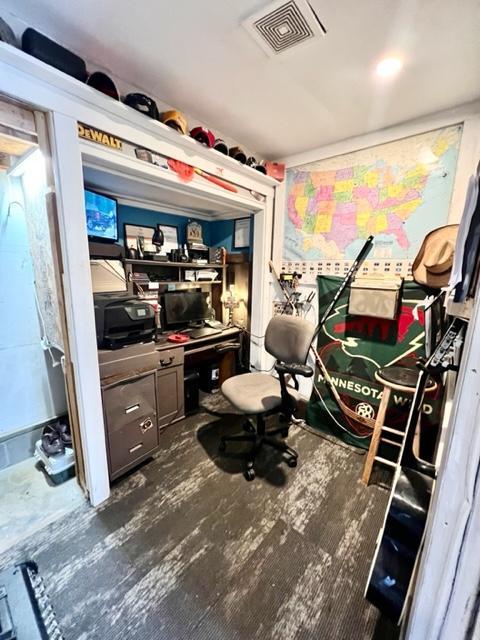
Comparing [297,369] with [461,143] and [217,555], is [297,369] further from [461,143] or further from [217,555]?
[461,143]

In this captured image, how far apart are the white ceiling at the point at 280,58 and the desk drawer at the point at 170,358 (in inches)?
72.3

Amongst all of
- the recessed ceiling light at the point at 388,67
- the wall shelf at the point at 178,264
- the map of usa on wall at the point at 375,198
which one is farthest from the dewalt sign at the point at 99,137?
the map of usa on wall at the point at 375,198

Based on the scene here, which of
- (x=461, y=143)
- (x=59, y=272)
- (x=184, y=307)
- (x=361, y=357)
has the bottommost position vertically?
(x=361, y=357)

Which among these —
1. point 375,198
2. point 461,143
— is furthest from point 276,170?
point 461,143

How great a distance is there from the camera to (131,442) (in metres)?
1.79

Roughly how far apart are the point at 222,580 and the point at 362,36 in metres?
2.67

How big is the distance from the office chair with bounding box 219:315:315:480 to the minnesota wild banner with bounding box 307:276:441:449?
515 millimetres

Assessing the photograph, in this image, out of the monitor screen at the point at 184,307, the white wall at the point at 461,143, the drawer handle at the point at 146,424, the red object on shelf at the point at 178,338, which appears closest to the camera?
the white wall at the point at 461,143

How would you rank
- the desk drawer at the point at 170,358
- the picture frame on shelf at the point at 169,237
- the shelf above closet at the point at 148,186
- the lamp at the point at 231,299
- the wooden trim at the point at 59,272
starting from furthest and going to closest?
the lamp at the point at 231,299 < the picture frame on shelf at the point at 169,237 < the desk drawer at the point at 170,358 < the shelf above closet at the point at 148,186 < the wooden trim at the point at 59,272

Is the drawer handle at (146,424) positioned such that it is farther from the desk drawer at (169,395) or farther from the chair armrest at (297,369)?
the chair armrest at (297,369)

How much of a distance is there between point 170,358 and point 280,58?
2.09m

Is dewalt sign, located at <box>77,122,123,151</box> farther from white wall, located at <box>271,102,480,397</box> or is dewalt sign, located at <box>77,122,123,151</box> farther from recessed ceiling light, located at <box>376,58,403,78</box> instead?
white wall, located at <box>271,102,480,397</box>

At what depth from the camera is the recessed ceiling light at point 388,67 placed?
1316mm

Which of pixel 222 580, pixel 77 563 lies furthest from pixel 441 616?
pixel 77 563
